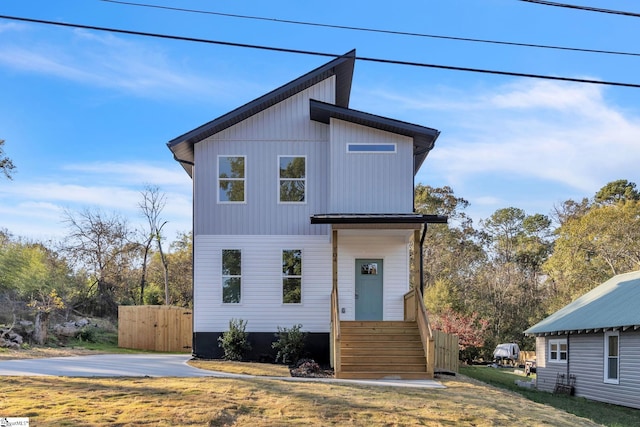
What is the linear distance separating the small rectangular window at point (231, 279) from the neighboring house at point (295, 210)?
3 cm

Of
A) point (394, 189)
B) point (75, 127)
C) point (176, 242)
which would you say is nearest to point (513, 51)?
point (394, 189)

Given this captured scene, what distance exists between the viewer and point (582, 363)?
66.8 feet

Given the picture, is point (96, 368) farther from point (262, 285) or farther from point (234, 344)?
point (262, 285)

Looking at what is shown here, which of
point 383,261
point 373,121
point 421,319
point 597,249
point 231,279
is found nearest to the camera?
point 421,319

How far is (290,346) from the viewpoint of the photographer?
16.3 meters

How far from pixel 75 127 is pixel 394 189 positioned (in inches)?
598

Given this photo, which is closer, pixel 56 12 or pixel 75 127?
pixel 56 12

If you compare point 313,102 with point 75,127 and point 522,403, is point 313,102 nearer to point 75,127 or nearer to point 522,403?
point 522,403

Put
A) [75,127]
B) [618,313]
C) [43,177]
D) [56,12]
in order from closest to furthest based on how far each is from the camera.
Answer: [56,12]
[618,313]
[75,127]
[43,177]

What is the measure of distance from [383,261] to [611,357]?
8032 mm

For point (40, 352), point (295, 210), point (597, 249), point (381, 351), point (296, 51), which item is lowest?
point (40, 352)

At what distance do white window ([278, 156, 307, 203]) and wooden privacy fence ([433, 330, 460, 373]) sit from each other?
625 centimetres

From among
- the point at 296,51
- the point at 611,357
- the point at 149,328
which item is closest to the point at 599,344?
the point at 611,357

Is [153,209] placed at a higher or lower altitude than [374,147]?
lower
